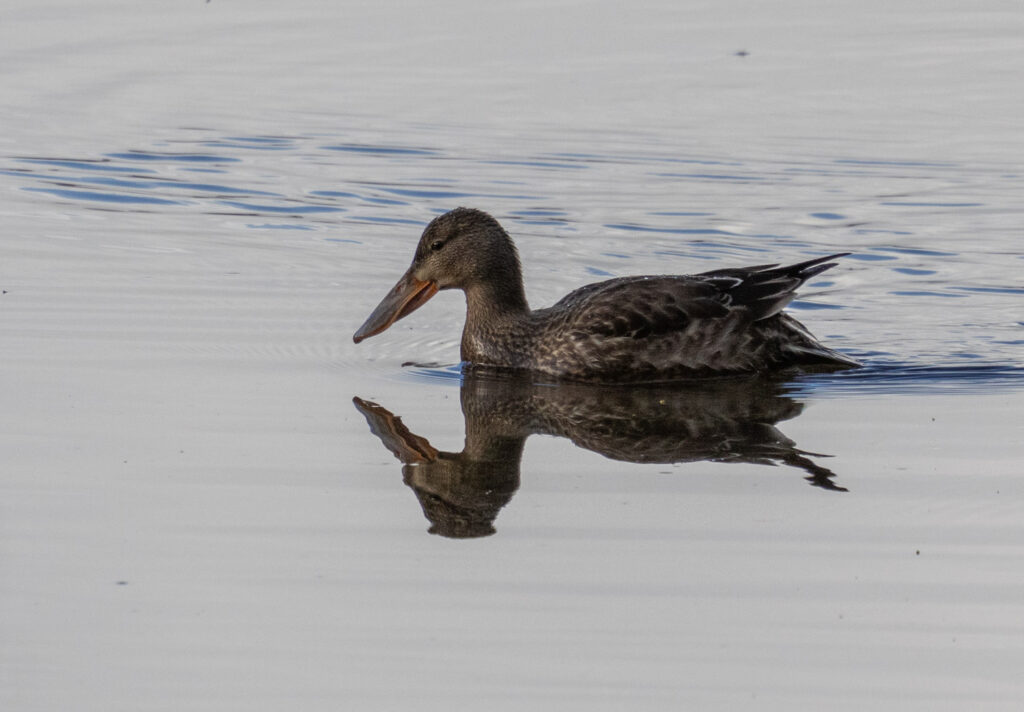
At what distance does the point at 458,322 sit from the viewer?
1234 centimetres

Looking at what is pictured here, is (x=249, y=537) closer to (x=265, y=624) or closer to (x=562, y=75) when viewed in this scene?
(x=265, y=624)

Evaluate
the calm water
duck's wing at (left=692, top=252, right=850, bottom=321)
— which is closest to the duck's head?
the calm water

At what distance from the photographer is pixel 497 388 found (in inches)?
408

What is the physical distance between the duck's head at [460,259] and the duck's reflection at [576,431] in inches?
26.5

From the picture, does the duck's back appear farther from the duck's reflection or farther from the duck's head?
the duck's head

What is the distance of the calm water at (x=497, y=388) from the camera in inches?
237

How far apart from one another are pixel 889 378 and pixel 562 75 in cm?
961

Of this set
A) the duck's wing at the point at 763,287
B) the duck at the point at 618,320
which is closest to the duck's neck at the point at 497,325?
the duck at the point at 618,320

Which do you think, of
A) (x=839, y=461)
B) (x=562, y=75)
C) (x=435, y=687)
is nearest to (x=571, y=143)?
(x=562, y=75)

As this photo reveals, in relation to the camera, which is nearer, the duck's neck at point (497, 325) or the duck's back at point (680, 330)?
the duck's back at point (680, 330)

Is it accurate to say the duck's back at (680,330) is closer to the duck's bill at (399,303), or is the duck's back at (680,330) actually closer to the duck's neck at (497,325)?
the duck's neck at (497,325)

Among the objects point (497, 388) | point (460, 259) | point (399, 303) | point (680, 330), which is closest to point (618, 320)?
point (680, 330)

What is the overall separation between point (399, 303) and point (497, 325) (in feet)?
2.08

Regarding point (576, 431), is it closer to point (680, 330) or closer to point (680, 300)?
point (680, 330)
